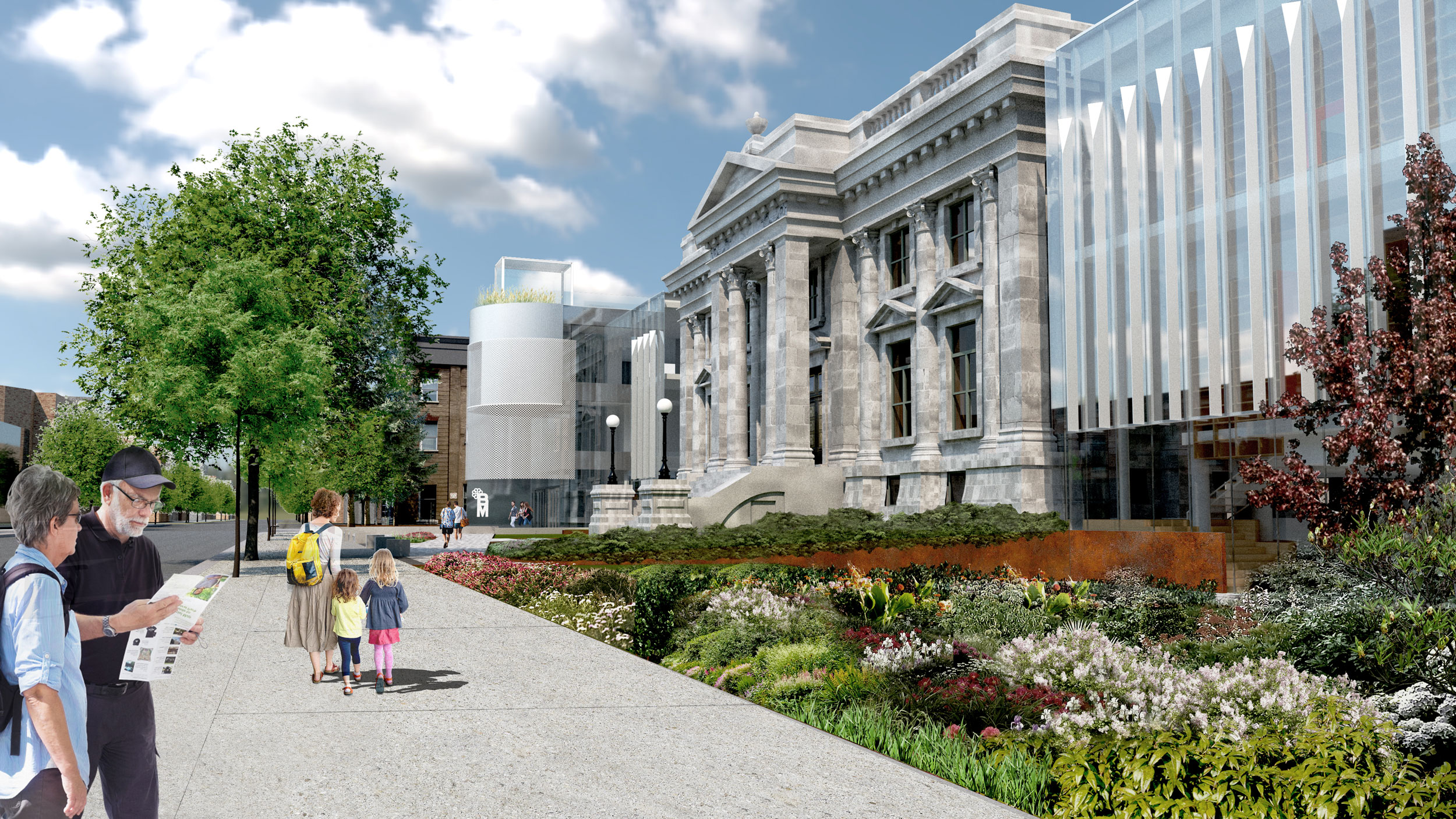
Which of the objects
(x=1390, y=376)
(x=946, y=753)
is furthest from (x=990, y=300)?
(x=946, y=753)

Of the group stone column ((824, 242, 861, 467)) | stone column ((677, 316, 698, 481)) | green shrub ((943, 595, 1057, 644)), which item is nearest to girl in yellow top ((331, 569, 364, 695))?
green shrub ((943, 595, 1057, 644))

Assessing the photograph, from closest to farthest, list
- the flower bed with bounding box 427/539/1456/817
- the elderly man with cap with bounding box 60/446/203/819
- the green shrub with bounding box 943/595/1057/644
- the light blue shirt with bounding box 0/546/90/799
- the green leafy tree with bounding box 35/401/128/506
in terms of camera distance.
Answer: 1. the light blue shirt with bounding box 0/546/90/799
2. the elderly man with cap with bounding box 60/446/203/819
3. the flower bed with bounding box 427/539/1456/817
4. the green shrub with bounding box 943/595/1057/644
5. the green leafy tree with bounding box 35/401/128/506

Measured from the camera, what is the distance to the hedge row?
2028cm

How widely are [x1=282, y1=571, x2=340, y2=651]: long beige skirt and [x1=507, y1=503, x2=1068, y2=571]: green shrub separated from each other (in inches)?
421

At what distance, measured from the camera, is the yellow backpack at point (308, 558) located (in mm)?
10117

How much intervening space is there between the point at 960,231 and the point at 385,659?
21785 millimetres

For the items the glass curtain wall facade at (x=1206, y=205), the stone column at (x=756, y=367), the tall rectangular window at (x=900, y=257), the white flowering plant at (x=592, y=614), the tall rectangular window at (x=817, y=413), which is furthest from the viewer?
the stone column at (x=756, y=367)

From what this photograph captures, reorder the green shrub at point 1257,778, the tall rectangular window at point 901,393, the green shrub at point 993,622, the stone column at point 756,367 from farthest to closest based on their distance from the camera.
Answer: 1. the stone column at point 756,367
2. the tall rectangular window at point 901,393
3. the green shrub at point 993,622
4. the green shrub at point 1257,778

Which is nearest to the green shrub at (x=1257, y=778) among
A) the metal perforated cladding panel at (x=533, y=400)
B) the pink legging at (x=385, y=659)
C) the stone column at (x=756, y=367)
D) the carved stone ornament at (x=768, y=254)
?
the pink legging at (x=385, y=659)

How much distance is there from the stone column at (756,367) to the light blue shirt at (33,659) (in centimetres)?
3432

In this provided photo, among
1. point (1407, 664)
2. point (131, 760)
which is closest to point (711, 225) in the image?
point (1407, 664)

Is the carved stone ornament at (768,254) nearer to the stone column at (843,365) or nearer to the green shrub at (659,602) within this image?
the stone column at (843,365)

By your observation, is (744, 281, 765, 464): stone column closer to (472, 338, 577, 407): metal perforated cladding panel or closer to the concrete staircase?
the concrete staircase

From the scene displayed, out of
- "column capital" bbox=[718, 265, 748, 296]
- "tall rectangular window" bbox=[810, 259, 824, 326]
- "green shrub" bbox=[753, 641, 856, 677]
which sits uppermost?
"column capital" bbox=[718, 265, 748, 296]
